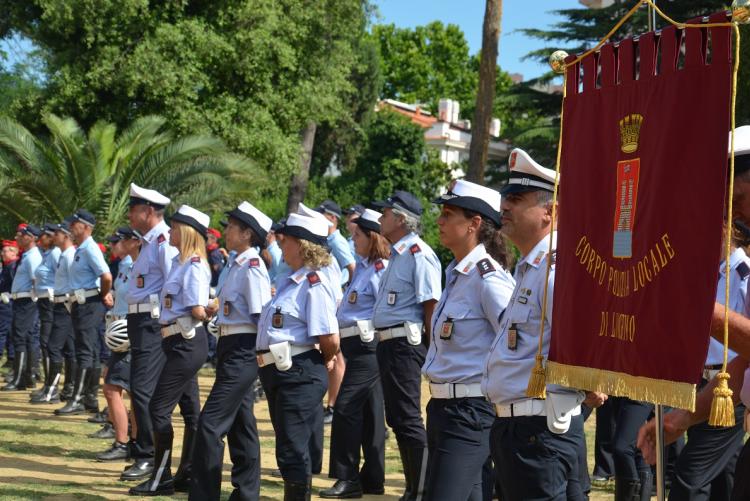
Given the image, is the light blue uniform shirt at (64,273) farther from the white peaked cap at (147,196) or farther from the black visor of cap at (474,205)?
the black visor of cap at (474,205)

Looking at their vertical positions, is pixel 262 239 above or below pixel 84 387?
above

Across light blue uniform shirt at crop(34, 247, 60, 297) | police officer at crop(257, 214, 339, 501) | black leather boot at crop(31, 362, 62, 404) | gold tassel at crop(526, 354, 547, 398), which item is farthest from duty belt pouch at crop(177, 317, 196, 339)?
light blue uniform shirt at crop(34, 247, 60, 297)

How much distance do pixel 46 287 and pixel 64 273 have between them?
1.87 meters

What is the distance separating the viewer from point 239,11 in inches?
1165

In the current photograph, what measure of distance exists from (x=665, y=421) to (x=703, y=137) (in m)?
1.18

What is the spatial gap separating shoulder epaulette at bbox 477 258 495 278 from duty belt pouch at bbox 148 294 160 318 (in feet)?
14.5

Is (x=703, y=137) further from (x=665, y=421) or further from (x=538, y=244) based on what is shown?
(x=538, y=244)

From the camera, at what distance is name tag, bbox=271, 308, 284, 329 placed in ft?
24.0

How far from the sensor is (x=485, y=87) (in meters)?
18.6

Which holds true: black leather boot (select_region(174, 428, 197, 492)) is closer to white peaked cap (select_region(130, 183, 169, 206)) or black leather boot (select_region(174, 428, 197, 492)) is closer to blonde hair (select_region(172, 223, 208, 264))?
blonde hair (select_region(172, 223, 208, 264))

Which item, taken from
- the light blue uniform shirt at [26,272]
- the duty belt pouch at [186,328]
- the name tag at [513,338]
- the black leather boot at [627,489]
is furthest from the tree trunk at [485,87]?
the name tag at [513,338]

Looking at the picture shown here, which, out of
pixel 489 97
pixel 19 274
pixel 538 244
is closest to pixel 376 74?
pixel 489 97

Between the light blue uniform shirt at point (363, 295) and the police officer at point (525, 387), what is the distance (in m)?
4.62

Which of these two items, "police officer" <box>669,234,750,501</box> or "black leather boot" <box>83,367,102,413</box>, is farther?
"black leather boot" <box>83,367,102,413</box>
